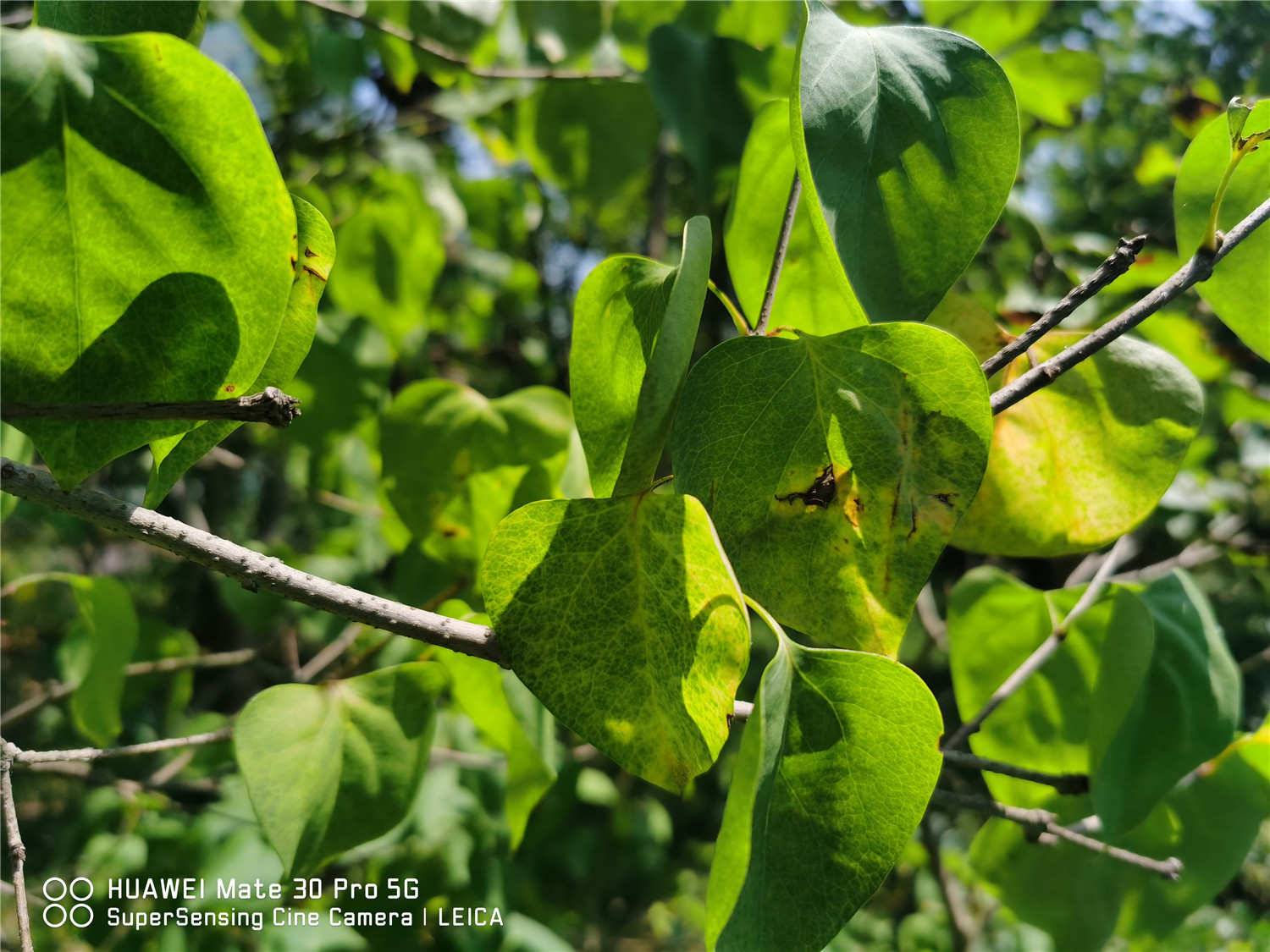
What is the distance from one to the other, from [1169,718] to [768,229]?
0.30 m

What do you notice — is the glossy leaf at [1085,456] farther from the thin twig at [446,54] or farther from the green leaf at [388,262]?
the green leaf at [388,262]

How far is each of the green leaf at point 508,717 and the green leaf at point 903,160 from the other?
273 mm

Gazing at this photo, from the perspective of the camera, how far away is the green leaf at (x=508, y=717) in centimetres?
50

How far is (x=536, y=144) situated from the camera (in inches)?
33.5

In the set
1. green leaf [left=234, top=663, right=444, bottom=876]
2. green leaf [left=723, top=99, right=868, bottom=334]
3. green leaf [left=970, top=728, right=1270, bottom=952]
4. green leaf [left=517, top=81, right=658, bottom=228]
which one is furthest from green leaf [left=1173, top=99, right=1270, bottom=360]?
green leaf [left=517, top=81, right=658, bottom=228]

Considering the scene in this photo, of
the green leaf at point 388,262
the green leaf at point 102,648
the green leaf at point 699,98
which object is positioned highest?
the green leaf at point 699,98

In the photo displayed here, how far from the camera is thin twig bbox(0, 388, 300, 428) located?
0.73 ft

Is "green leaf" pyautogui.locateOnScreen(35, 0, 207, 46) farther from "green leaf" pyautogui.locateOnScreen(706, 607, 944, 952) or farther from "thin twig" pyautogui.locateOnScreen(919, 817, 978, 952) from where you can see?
"thin twig" pyautogui.locateOnScreen(919, 817, 978, 952)

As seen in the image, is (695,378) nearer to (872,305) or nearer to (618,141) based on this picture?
(872,305)

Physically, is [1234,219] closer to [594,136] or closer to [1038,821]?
[1038,821]

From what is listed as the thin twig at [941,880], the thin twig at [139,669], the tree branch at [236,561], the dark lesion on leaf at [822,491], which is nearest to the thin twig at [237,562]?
the tree branch at [236,561]

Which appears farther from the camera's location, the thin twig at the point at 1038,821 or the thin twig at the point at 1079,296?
the thin twig at the point at 1038,821

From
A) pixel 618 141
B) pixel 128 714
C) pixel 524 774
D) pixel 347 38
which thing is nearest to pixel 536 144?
pixel 618 141

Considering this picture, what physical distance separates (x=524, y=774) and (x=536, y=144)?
1.78ft
